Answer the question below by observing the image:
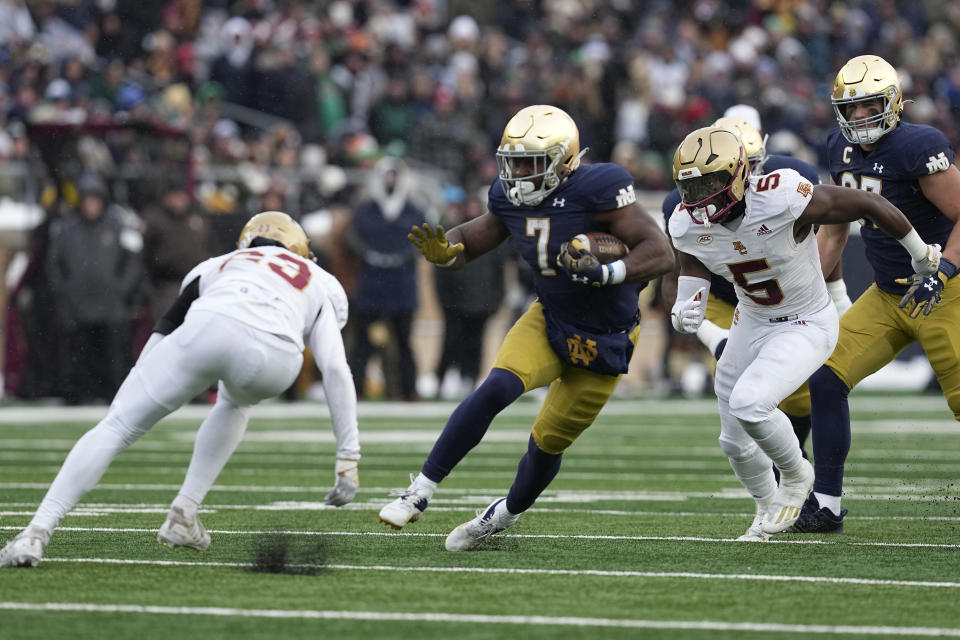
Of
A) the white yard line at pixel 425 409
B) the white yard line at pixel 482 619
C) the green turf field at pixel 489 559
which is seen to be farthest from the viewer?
the white yard line at pixel 425 409

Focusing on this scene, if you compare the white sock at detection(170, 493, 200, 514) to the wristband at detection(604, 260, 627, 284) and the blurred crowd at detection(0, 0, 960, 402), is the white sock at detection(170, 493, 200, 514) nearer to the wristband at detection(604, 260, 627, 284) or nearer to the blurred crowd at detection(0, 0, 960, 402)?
the wristband at detection(604, 260, 627, 284)

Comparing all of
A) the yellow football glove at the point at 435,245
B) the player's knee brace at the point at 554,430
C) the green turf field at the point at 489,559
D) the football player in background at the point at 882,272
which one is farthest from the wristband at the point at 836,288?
the yellow football glove at the point at 435,245

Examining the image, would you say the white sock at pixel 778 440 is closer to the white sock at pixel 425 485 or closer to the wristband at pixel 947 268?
the wristband at pixel 947 268

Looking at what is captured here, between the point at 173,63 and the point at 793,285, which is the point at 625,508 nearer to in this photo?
the point at 793,285

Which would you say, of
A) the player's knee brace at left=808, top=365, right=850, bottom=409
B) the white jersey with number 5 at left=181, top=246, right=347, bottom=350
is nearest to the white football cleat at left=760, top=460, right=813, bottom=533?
the player's knee brace at left=808, top=365, right=850, bottom=409

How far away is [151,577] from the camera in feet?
16.3

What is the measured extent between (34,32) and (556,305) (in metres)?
11.8

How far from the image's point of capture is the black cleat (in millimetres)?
6332

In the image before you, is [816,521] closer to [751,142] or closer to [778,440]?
[778,440]

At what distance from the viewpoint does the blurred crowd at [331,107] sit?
1358 centimetres

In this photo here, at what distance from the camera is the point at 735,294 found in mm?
6961

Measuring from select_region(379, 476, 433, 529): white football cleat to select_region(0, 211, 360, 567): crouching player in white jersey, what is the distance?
18cm

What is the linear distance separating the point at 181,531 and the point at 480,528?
1.08 m

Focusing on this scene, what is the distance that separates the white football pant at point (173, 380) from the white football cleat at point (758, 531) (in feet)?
5.99
